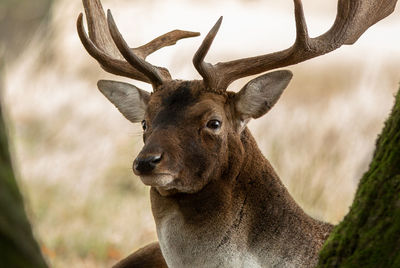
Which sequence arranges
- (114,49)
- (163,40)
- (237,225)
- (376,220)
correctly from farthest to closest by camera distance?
(163,40), (114,49), (237,225), (376,220)

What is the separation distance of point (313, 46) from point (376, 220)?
2195 mm

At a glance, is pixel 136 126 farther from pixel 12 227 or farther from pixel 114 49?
pixel 12 227

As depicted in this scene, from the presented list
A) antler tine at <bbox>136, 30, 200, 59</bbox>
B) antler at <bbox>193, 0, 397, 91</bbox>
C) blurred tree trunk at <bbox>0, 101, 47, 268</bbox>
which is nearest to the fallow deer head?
antler at <bbox>193, 0, 397, 91</bbox>

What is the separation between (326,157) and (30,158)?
4.29m

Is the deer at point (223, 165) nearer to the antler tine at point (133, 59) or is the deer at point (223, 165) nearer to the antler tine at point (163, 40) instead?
the antler tine at point (133, 59)

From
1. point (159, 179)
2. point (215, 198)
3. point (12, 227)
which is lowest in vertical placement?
point (215, 198)

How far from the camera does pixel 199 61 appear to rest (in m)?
6.12

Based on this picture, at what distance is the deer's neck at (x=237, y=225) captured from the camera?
19.5 ft

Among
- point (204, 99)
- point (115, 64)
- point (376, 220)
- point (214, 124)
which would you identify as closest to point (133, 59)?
point (115, 64)

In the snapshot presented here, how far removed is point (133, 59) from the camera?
6.28 m

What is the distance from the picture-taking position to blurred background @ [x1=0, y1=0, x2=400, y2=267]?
435 inches

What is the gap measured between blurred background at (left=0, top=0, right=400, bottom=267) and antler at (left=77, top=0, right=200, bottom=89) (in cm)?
305

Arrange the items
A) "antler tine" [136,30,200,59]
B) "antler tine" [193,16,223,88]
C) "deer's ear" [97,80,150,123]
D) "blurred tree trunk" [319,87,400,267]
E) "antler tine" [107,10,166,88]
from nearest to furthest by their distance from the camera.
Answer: "blurred tree trunk" [319,87,400,267] < "antler tine" [193,16,223,88] < "antler tine" [107,10,166,88] < "deer's ear" [97,80,150,123] < "antler tine" [136,30,200,59]

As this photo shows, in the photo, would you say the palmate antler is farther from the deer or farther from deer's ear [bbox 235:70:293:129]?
deer's ear [bbox 235:70:293:129]
